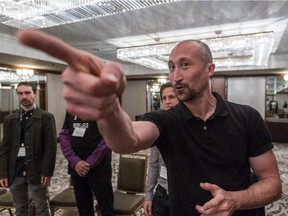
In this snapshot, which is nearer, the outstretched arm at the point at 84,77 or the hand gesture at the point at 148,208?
the outstretched arm at the point at 84,77

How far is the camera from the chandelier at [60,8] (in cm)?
257

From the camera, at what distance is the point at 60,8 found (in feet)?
8.77

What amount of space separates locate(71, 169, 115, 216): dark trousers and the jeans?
1.20 feet

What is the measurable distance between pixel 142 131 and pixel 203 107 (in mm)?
371

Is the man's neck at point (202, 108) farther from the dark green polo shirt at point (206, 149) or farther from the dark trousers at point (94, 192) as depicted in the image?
the dark trousers at point (94, 192)

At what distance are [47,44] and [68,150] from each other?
214 cm

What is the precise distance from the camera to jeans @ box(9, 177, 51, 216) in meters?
2.42

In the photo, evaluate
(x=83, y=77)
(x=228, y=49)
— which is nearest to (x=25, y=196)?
(x=83, y=77)

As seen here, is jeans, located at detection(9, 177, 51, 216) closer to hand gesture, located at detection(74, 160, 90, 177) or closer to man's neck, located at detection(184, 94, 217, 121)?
hand gesture, located at detection(74, 160, 90, 177)

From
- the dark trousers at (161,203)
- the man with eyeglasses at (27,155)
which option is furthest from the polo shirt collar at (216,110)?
the man with eyeglasses at (27,155)

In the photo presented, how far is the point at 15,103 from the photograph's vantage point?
689 cm

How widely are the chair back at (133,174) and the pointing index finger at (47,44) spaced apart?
2218mm

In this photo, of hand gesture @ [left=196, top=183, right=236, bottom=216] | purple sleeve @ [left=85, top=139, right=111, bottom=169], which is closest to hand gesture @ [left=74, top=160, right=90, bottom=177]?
purple sleeve @ [left=85, top=139, right=111, bottom=169]

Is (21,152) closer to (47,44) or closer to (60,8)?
(60,8)
